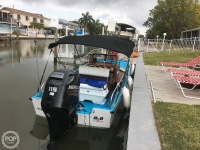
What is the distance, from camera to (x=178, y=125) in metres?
3.78

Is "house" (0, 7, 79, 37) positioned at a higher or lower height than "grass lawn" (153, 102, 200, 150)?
higher

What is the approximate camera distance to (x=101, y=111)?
15.0 feet

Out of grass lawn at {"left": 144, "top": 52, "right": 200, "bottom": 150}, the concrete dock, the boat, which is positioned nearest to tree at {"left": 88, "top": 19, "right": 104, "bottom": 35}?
the concrete dock

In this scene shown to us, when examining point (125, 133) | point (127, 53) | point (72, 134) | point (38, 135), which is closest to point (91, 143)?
point (72, 134)

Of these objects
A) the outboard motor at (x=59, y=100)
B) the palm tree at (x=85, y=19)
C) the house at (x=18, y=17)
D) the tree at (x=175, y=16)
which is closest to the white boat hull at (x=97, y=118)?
the outboard motor at (x=59, y=100)

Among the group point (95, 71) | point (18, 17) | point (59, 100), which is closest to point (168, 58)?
point (95, 71)

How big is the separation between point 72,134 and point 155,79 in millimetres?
4055

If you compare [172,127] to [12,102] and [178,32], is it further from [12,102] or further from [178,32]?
[178,32]

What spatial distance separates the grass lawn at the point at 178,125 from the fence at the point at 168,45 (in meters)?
15.2

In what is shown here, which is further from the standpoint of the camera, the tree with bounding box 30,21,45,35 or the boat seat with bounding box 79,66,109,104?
the tree with bounding box 30,21,45,35

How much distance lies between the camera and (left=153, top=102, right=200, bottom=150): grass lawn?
3170 mm

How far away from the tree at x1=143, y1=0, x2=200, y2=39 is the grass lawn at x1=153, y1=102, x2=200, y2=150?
2926 centimetres

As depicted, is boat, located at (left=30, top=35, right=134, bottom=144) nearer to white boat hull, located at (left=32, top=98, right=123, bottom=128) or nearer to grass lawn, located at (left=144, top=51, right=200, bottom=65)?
white boat hull, located at (left=32, top=98, right=123, bottom=128)

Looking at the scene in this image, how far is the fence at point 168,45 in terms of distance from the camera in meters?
19.2
